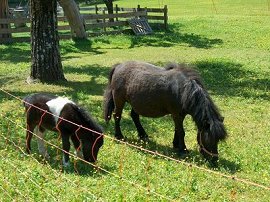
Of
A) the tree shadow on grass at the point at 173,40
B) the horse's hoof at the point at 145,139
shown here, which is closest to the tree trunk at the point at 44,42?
the horse's hoof at the point at 145,139

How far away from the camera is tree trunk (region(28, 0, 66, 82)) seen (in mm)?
14133

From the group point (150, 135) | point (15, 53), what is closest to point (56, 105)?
point (150, 135)

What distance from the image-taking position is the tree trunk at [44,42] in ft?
46.4

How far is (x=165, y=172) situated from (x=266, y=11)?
3754 centimetres

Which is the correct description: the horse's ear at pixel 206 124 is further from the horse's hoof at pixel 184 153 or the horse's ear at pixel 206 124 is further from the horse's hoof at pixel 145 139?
the horse's hoof at pixel 145 139

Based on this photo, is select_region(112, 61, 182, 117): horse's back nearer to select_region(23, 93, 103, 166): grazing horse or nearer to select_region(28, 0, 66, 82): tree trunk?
select_region(23, 93, 103, 166): grazing horse

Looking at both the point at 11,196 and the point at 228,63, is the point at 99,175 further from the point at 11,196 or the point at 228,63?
the point at 228,63

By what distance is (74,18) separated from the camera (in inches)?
975

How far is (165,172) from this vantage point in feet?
25.0

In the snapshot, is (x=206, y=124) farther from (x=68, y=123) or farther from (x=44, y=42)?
(x=44, y=42)

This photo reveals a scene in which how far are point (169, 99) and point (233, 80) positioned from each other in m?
7.46

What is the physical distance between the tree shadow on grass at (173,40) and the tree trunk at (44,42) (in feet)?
32.1

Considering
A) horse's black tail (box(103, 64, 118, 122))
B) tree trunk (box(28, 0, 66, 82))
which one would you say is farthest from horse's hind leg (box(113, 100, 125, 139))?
tree trunk (box(28, 0, 66, 82))

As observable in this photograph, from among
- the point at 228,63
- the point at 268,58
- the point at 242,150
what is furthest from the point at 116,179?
the point at 268,58
